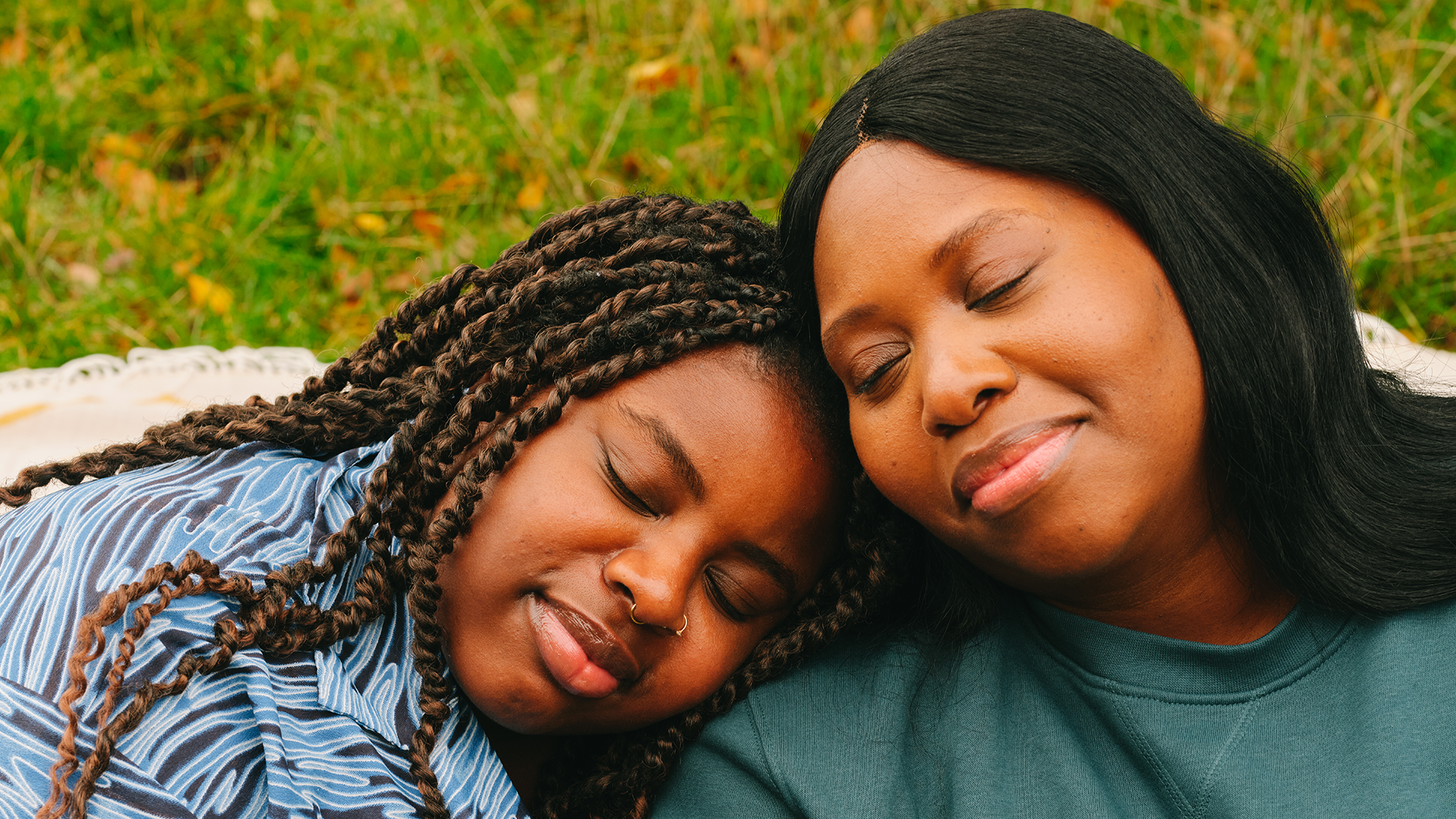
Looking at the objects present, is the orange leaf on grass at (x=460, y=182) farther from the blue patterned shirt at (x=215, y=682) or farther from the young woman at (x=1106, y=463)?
the young woman at (x=1106, y=463)

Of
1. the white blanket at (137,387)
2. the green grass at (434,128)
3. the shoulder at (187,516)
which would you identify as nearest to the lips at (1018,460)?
the shoulder at (187,516)

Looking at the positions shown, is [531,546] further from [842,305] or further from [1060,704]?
[1060,704]

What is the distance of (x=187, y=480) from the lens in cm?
223

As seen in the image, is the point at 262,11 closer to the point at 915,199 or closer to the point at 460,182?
the point at 460,182

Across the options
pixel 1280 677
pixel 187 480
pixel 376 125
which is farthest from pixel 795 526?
pixel 376 125

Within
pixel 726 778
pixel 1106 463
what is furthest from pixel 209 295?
pixel 1106 463

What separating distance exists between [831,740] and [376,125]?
9.57 ft

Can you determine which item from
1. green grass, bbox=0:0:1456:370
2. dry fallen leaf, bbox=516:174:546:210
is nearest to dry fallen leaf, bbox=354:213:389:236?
green grass, bbox=0:0:1456:370

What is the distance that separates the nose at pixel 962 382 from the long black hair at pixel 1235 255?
1.10 feet

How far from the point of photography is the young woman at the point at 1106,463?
184 cm

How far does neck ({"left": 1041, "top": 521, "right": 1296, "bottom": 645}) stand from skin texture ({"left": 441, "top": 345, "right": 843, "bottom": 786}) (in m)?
0.60

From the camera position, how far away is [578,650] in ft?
6.66

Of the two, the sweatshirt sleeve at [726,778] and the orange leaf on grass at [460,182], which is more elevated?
the orange leaf on grass at [460,182]

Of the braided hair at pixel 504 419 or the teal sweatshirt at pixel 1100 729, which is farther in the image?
the braided hair at pixel 504 419
